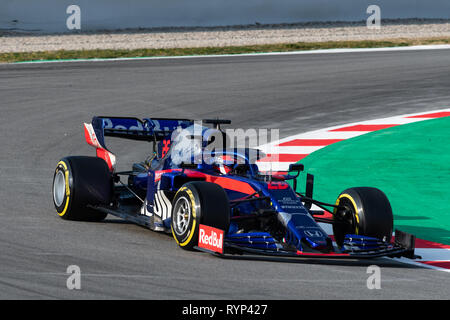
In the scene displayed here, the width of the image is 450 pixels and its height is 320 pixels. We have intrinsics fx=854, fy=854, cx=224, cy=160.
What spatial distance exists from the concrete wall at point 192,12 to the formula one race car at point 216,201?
14626mm

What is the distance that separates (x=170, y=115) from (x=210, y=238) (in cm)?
808

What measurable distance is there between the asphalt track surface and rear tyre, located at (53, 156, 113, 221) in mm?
Answer: 172

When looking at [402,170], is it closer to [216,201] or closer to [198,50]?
[216,201]

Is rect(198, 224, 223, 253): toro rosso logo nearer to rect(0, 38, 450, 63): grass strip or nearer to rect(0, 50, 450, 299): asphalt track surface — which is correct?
rect(0, 50, 450, 299): asphalt track surface

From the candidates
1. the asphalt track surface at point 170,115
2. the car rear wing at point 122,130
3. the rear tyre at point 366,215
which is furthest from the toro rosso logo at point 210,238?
the car rear wing at point 122,130

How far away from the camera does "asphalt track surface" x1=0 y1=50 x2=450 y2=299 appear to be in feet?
→ 20.7

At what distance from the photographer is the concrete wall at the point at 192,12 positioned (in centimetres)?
2342

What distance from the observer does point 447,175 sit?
11016mm

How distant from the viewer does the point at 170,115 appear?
49.1ft

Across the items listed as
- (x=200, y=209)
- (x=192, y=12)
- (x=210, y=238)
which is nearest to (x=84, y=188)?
(x=200, y=209)

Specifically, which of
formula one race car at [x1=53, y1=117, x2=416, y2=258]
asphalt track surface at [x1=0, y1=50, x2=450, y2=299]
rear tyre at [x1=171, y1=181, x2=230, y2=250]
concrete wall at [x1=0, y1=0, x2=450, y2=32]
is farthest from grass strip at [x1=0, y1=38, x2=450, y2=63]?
rear tyre at [x1=171, y1=181, x2=230, y2=250]

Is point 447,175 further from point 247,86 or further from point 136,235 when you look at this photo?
point 247,86

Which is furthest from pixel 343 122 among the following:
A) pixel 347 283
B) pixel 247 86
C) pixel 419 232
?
pixel 347 283

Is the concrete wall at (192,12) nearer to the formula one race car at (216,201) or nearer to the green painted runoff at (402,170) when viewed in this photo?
the green painted runoff at (402,170)
